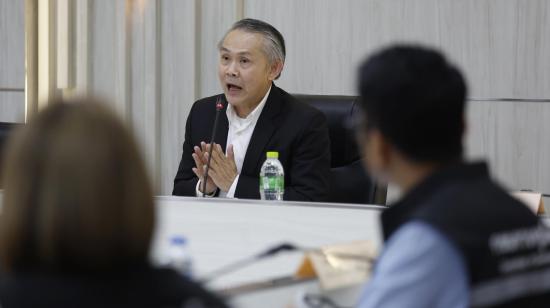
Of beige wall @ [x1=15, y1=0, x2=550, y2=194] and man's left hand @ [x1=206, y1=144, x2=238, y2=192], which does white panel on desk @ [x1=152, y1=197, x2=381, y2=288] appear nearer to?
man's left hand @ [x1=206, y1=144, x2=238, y2=192]

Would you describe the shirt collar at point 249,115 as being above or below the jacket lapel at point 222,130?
above

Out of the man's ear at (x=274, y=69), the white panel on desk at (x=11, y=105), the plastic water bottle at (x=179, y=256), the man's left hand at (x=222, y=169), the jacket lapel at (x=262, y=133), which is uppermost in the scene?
the man's ear at (x=274, y=69)

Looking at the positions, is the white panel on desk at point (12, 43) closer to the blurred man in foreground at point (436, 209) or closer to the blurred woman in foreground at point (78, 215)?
the blurred man in foreground at point (436, 209)

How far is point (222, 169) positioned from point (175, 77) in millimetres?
1856

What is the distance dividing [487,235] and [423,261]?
0.10 metres

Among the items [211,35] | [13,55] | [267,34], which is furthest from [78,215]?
[13,55]

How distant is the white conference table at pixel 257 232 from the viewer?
72.5 inches

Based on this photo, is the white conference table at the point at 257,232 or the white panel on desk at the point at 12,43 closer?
the white conference table at the point at 257,232

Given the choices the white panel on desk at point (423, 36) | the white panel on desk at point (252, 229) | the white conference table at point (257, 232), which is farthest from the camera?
the white panel on desk at point (423, 36)

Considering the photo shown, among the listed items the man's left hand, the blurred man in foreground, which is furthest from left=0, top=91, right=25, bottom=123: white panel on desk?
the blurred man in foreground

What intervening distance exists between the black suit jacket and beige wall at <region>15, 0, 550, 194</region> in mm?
428

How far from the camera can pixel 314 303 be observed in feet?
5.45

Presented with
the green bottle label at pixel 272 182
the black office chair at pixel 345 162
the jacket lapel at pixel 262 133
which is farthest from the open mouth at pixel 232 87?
the green bottle label at pixel 272 182

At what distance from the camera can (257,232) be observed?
7.55 feet
